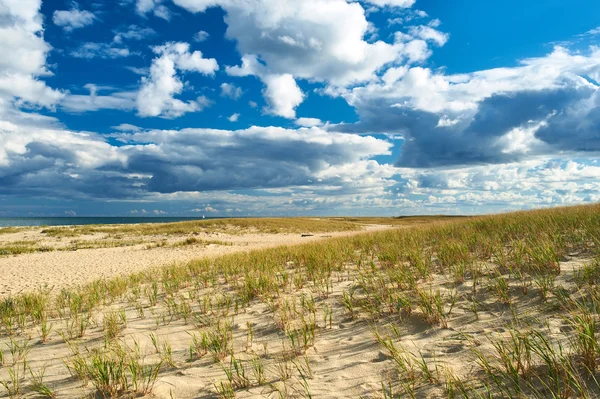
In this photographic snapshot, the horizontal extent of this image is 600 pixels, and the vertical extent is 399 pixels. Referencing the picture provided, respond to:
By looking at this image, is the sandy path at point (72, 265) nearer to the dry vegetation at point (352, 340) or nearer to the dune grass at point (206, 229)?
the dry vegetation at point (352, 340)

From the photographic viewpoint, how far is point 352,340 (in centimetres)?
476

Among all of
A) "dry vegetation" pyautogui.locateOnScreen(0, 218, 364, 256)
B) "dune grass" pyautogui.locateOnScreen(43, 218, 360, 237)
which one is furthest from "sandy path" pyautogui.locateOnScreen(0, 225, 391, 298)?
"dune grass" pyautogui.locateOnScreen(43, 218, 360, 237)

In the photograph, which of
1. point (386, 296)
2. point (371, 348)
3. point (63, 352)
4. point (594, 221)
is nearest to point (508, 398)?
point (371, 348)

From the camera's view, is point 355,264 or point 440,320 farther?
point 355,264

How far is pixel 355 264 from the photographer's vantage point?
32.8ft

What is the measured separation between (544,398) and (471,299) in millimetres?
2748

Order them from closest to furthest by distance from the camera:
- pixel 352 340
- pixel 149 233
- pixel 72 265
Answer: pixel 352 340, pixel 72 265, pixel 149 233

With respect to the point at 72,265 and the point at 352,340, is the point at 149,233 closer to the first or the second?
the point at 72,265

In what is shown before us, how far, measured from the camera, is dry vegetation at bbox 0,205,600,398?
3383 millimetres

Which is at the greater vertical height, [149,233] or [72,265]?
[149,233]

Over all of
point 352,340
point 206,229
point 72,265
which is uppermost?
point 206,229

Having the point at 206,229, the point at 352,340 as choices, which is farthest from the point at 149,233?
the point at 352,340

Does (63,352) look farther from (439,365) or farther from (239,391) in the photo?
(439,365)

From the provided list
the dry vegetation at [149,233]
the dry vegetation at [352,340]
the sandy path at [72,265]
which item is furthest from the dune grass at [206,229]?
the dry vegetation at [352,340]
